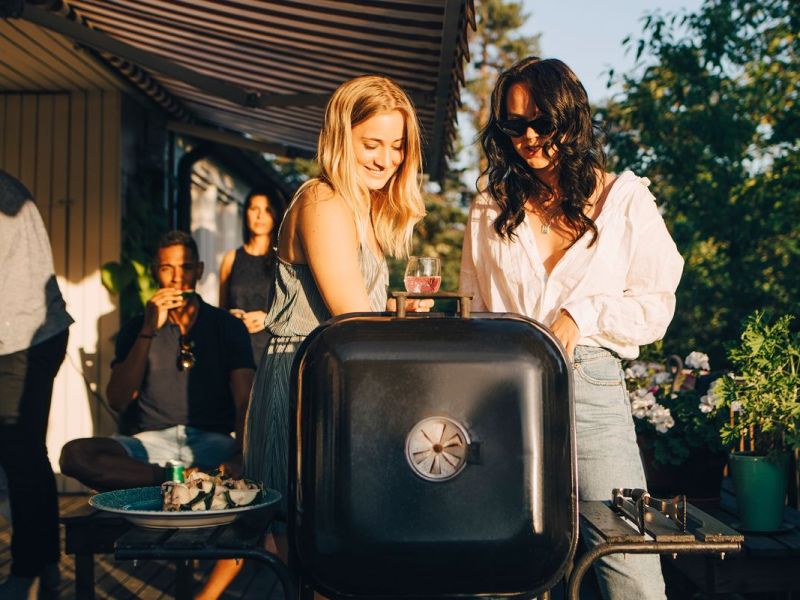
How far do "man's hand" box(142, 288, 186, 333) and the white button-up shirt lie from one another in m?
2.48

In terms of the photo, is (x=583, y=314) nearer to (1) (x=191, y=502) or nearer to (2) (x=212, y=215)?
(1) (x=191, y=502)

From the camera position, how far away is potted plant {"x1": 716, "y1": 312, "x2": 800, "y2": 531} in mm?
3078

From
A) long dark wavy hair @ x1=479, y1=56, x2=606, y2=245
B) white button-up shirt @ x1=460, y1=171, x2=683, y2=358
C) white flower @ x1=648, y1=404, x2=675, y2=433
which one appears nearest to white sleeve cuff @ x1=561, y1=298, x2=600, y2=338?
white button-up shirt @ x1=460, y1=171, x2=683, y2=358

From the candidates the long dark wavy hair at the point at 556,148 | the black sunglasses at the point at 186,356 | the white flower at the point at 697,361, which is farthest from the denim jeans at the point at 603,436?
the black sunglasses at the point at 186,356

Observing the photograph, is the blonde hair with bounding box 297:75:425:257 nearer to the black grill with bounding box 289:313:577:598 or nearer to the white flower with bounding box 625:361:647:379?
the black grill with bounding box 289:313:577:598

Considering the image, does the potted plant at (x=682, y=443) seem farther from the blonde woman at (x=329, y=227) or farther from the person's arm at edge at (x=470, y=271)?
the blonde woman at (x=329, y=227)

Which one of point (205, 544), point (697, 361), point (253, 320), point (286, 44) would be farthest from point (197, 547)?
point (253, 320)

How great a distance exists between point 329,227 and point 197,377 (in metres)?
2.52

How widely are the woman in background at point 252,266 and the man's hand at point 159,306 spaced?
106 centimetres

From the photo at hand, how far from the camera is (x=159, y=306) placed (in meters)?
4.31

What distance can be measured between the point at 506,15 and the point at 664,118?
25.4m

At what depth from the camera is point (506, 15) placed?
32.6m

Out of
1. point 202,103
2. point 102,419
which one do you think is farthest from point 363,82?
point 202,103

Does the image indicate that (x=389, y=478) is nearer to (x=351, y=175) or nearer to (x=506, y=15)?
(x=351, y=175)
